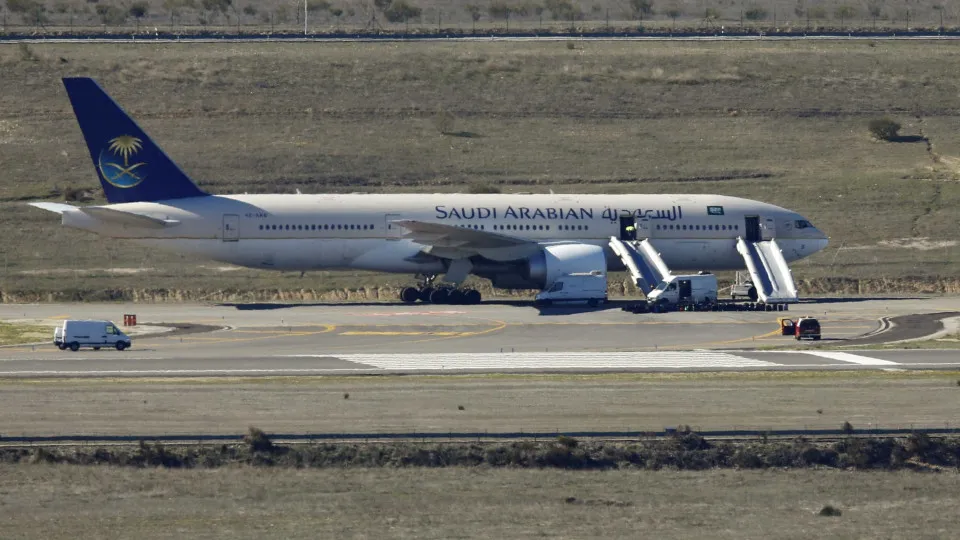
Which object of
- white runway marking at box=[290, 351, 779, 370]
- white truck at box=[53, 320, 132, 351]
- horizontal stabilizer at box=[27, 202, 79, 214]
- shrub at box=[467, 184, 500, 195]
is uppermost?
shrub at box=[467, 184, 500, 195]

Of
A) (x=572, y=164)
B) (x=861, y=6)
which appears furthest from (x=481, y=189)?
(x=861, y=6)

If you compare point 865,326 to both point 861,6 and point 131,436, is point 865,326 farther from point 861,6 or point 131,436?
point 861,6

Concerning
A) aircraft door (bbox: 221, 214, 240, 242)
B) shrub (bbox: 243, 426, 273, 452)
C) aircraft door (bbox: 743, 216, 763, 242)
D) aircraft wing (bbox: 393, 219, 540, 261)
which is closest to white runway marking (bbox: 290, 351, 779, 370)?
shrub (bbox: 243, 426, 273, 452)

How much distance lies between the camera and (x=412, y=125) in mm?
99562

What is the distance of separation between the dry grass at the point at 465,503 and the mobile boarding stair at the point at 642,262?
3009 centimetres

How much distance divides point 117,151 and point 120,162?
452mm

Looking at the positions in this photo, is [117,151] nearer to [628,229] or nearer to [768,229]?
[628,229]

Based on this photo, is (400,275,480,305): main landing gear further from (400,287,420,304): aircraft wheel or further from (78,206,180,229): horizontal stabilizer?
(78,206,180,229): horizontal stabilizer

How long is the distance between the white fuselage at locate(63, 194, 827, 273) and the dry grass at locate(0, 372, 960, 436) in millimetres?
22257

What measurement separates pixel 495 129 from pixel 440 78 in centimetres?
1051

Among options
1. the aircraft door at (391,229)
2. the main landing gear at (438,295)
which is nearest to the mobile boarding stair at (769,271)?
the main landing gear at (438,295)

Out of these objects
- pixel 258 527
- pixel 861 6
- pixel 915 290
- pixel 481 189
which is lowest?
pixel 258 527

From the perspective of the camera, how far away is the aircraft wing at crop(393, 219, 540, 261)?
200 ft

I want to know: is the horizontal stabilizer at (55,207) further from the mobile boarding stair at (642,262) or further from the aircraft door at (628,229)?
the aircraft door at (628,229)
